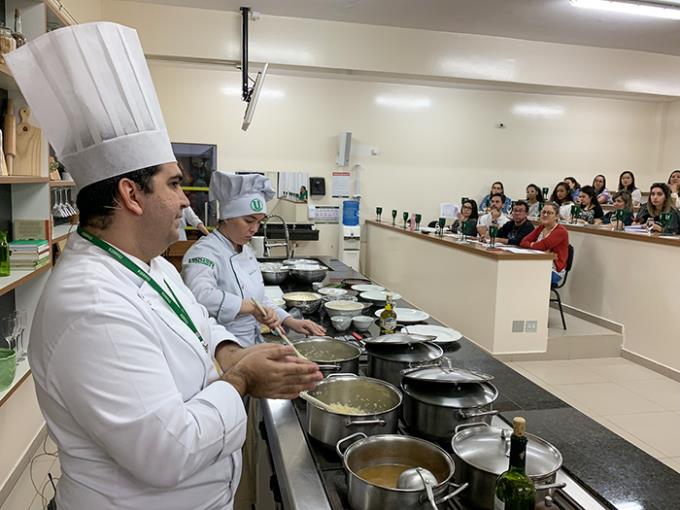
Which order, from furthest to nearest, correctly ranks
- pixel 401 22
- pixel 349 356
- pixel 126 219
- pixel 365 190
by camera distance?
pixel 365 190, pixel 401 22, pixel 349 356, pixel 126 219

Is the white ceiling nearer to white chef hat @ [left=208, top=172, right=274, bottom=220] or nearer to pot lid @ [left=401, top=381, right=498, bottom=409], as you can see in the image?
white chef hat @ [left=208, top=172, right=274, bottom=220]

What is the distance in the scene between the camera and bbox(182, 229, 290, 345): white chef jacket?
1.96 meters

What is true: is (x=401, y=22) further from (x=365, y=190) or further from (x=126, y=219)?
(x=126, y=219)

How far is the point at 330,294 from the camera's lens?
9.16ft

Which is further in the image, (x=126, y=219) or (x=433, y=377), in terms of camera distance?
(x=433, y=377)

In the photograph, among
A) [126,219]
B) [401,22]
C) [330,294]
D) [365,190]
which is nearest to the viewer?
[126,219]

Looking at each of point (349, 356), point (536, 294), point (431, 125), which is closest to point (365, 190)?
point (431, 125)

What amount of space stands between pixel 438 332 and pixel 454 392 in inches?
32.1

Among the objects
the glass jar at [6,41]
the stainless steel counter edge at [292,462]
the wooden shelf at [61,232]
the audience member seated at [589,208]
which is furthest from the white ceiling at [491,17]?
the stainless steel counter edge at [292,462]

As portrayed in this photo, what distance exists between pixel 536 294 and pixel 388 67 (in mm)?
3101

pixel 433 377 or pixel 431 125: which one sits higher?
pixel 431 125

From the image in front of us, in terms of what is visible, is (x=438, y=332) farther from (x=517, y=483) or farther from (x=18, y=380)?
(x=18, y=380)

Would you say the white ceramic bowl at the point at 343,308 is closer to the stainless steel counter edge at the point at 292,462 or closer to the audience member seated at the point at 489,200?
the stainless steel counter edge at the point at 292,462

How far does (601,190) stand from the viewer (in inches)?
324
